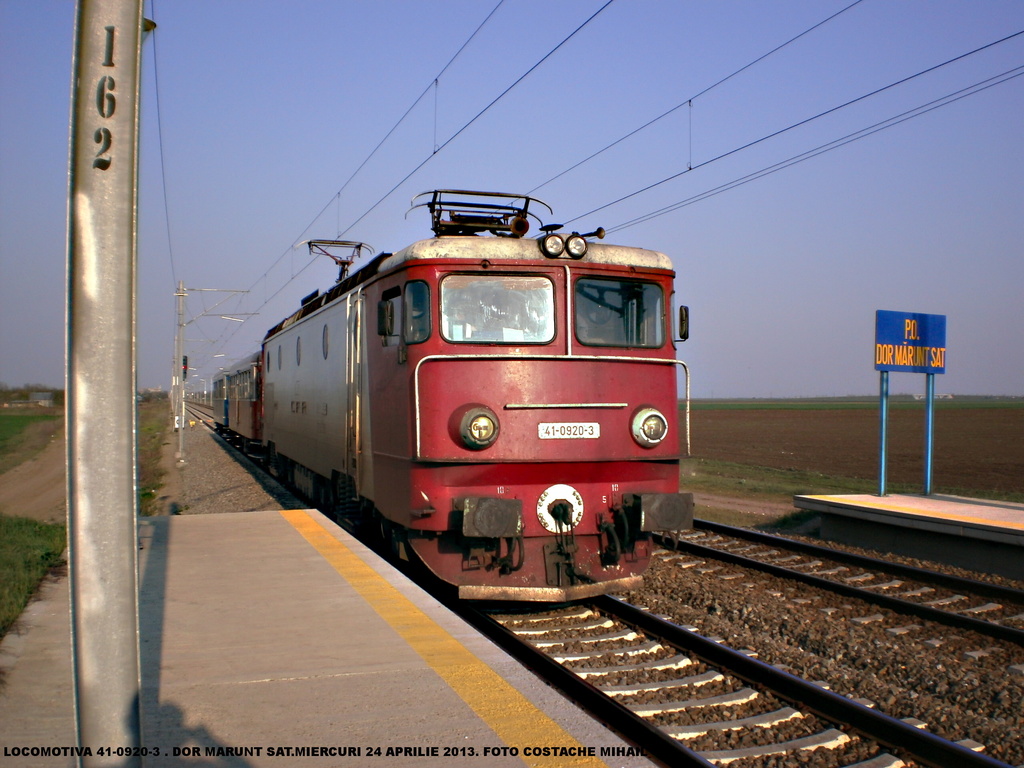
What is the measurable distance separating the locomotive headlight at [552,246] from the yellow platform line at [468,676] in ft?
9.94

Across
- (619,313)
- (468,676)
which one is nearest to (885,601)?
(619,313)

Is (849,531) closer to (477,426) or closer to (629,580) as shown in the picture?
(629,580)

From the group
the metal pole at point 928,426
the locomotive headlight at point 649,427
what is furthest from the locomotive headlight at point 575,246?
the metal pole at point 928,426

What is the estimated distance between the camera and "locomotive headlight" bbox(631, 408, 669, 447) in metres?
7.29

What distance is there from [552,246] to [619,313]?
0.89 m

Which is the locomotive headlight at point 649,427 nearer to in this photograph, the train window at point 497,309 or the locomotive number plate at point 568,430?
the locomotive number plate at point 568,430

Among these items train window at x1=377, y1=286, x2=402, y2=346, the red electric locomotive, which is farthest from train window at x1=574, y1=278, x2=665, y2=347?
train window at x1=377, y1=286, x2=402, y2=346

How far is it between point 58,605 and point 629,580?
4.41 m

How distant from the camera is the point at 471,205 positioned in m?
8.36

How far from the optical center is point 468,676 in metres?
4.43

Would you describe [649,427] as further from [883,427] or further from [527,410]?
[883,427]

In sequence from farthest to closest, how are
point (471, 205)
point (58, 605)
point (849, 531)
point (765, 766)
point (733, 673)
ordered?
point (849, 531) < point (471, 205) < point (58, 605) < point (733, 673) < point (765, 766)

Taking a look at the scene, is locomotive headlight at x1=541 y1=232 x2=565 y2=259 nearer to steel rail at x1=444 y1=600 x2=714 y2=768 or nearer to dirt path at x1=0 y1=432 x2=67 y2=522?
steel rail at x1=444 y1=600 x2=714 y2=768

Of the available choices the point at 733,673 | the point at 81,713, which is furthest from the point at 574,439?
the point at 81,713
